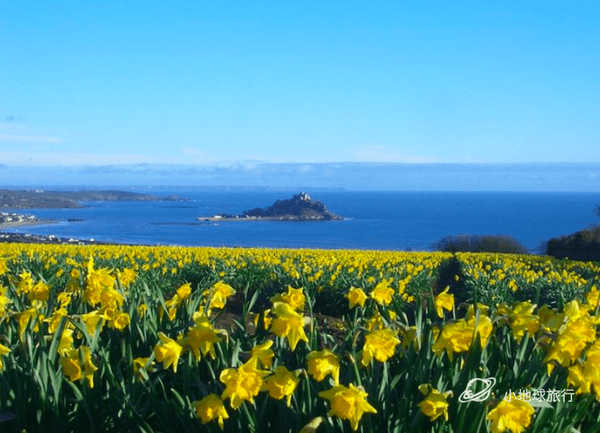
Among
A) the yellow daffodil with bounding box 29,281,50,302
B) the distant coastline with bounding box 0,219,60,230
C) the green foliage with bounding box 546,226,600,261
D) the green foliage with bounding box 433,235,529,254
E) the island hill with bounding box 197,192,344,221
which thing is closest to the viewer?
the yellow daffodil with bounding box 29,281,50,302

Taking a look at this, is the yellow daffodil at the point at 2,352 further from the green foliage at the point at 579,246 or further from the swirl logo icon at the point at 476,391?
the green foliage at the point at 579,246

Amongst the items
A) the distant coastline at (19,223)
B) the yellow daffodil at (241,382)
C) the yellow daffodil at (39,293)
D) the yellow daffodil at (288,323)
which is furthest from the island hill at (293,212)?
the yellow daffodil at (241,382)

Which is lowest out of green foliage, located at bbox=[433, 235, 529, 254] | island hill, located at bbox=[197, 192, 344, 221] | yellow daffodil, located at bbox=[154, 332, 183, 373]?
island hill, located at bbox=[197, 192, 344, 221]

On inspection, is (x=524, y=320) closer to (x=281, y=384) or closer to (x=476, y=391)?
(x=476, y=391)

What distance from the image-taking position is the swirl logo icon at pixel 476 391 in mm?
2310

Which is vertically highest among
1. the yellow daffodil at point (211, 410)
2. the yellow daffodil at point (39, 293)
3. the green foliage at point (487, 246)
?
the yellow daffodil at point (39, 293)

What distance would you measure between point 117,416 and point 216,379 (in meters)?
0.43

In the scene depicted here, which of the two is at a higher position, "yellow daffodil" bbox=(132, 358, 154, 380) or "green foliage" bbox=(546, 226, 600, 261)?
"yellow daffodil" bbox=(132, 358, 154, 380)

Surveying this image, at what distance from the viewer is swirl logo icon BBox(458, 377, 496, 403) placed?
2310mm

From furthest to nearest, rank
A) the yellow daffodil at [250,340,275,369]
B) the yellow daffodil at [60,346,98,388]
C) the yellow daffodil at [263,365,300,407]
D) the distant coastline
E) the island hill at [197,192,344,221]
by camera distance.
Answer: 1. the island hill at [197,192,344,221]
2. the distant coastline
3. the yellow daffodil at [60,346,98,388]
4. the yellow daffodil at [250,340,275,369]
5. the yellow daffodil at [263,365,300,407]

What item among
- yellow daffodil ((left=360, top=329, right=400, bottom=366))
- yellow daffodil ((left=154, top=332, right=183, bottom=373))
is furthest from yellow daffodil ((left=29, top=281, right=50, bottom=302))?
yellow daffodil ((left=360, top=329, right=400, bottom=366))

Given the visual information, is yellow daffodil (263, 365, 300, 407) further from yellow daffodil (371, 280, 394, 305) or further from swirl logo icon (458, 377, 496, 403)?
yellow daffodil (371, 280, 394, 305)

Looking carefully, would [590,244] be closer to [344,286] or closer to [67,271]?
[344,286]

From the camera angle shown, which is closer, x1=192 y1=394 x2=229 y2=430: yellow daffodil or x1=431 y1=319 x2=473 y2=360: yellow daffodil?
x1=192 y1=394 x2=229 y2=430: yellow daffodil
